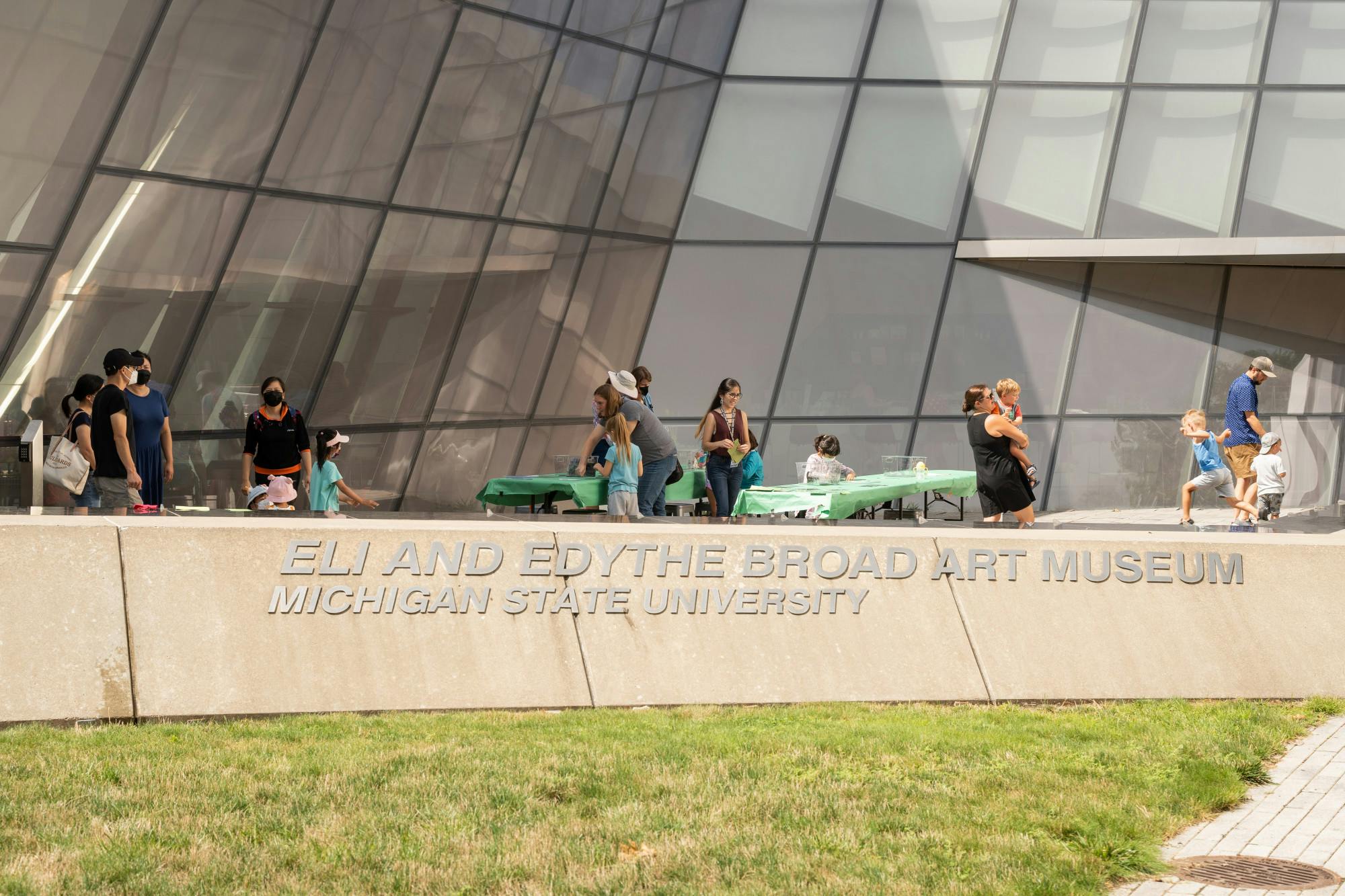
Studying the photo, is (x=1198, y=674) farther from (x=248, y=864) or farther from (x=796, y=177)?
(x=796, y=177)

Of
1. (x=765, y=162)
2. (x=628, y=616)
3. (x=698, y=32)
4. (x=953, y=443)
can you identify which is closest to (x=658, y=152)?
(x=765, y=162)

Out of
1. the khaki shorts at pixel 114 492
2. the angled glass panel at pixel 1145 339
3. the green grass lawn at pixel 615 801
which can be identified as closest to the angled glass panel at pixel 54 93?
the khaki shorts at pixel 114 492

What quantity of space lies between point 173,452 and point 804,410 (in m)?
8.70

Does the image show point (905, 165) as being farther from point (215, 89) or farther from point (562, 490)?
point (215, 89)

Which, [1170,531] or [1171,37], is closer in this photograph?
[1170,531]

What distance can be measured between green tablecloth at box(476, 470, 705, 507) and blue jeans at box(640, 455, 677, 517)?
0.47 meters

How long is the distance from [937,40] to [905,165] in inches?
74.6

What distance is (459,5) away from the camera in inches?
587

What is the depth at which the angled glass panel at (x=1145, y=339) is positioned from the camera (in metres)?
19.1

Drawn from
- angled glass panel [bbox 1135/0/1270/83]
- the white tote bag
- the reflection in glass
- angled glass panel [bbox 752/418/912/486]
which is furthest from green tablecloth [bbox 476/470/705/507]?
angled glass panel [bbox 1135/0/1270/83]

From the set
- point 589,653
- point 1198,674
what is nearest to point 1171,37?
point 1198,674

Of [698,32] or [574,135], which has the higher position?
[698,32]

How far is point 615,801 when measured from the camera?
→ 18.7 feet

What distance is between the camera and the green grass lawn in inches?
189
